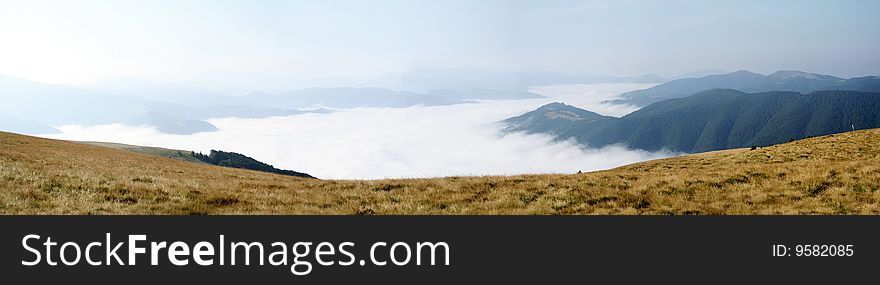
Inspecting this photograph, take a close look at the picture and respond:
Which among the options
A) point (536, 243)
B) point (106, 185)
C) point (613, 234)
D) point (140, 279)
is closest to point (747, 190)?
point (613, 234)

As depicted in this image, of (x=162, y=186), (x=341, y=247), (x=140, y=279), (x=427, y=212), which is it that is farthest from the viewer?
(x=162, y=186)

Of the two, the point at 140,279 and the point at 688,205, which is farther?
the point at 688,205

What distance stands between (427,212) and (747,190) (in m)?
11.9

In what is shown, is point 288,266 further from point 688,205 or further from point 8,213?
point 688,205

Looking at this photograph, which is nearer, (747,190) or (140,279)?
(140,279)

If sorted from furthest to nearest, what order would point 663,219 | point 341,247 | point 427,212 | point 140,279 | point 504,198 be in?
point 504,198 → point 427,212 → point 663,219 → point 341,247 → point 140,279

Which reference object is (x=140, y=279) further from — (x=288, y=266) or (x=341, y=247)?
(x=341, y=247)

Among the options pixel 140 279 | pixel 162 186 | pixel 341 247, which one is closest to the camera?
pixel 140 279

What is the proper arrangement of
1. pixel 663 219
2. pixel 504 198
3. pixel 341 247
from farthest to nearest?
pixel 504 198 < pixel 663 219 < pixel 341 247

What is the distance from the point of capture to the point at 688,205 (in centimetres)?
1606

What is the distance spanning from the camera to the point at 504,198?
58.9ft

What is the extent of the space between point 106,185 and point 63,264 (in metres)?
10.4

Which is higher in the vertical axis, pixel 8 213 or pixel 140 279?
pixel 8 213

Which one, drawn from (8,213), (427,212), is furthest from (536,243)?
(8,213)
